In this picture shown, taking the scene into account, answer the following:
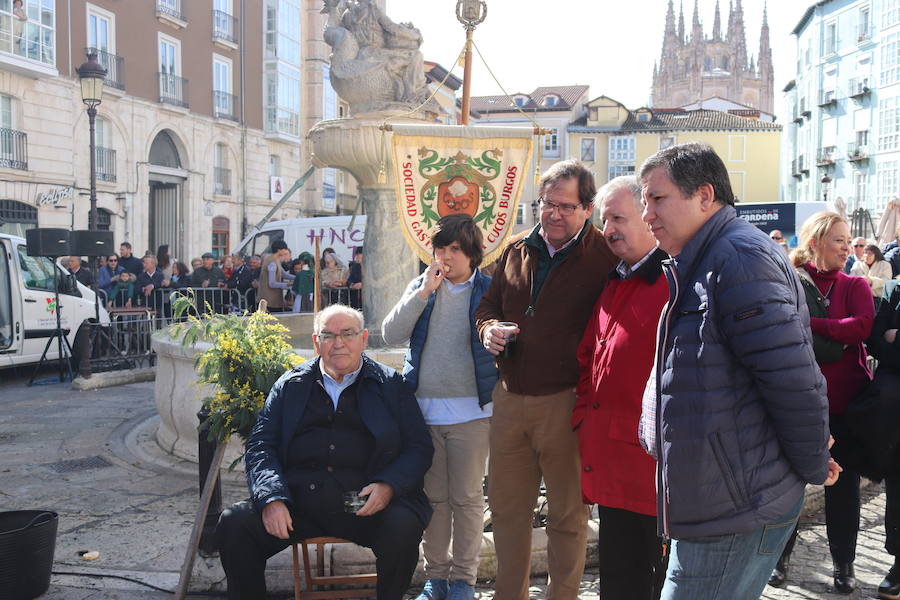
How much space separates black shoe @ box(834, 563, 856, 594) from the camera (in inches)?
158

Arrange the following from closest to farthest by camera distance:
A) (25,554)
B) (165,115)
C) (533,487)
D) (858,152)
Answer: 1. (533,487)
2. (25,554)
3. (165,115)
4. (858,152)

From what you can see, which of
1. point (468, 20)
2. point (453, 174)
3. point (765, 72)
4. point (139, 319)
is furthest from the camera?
point (765, 72)

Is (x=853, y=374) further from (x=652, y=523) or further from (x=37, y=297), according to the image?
(x=37, y=297)

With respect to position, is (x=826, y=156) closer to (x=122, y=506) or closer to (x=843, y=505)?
(x=843, y=505)

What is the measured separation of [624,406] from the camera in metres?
2.90

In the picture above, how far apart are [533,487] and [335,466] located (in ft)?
2.83

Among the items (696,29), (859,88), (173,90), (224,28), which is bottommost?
(173,90)

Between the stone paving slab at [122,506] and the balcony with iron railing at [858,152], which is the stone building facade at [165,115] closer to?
the stone paving slab at [122,506]

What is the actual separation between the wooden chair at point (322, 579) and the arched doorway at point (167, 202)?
86.0 ft

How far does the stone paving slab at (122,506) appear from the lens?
4141mm

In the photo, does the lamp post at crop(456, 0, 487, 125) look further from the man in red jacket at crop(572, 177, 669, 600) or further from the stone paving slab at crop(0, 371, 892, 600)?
the stone paving slab at crop(0, 371, 892, 600)

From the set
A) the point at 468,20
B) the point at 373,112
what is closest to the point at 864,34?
the point at 373,112

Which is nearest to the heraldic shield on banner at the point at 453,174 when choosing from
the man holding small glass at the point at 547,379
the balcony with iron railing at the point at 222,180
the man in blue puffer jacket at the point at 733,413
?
the man holding small glass at the point at 547,379

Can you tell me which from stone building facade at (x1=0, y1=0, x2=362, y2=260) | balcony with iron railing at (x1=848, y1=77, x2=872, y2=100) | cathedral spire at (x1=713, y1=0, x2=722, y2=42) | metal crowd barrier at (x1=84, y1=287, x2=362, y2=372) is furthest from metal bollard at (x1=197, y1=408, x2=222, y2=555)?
cathedral spire at (x1=713, y1=0, x2=722, y2=42)
